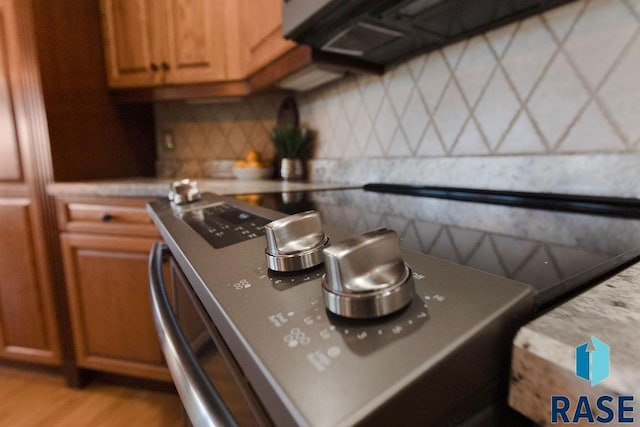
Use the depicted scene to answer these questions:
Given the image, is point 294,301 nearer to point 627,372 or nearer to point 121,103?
point 627,372

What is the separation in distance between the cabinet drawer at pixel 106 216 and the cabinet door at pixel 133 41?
0.57 m

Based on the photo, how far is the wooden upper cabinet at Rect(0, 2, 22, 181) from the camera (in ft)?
4.02

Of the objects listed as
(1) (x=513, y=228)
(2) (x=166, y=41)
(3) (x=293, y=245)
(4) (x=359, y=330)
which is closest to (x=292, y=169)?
(2) (x=166, y=41)

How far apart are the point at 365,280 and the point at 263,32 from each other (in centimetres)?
113

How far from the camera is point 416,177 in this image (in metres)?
0.94

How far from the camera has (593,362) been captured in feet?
0.54

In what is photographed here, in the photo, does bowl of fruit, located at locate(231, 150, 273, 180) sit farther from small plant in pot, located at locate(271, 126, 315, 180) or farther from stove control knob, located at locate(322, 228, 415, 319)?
stove control knob, located at locate(322, 228, 415, 319)

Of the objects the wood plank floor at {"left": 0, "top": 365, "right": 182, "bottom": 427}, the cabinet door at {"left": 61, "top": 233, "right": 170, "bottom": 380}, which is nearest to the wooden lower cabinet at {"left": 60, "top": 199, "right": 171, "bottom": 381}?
the cabinet door at {"left": 61, "top": 233, "right": 170, "bottom": 380}

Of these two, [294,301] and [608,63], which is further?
[608,63]

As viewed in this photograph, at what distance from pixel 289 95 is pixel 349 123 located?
0.50m

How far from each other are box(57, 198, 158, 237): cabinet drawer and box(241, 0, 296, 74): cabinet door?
63 cm

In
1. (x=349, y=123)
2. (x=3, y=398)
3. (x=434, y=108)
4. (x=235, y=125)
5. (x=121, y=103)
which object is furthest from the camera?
(x=235, y=125)

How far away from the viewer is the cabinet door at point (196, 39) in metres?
1.31

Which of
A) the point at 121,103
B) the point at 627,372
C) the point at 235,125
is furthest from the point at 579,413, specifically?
the point at 121,103
